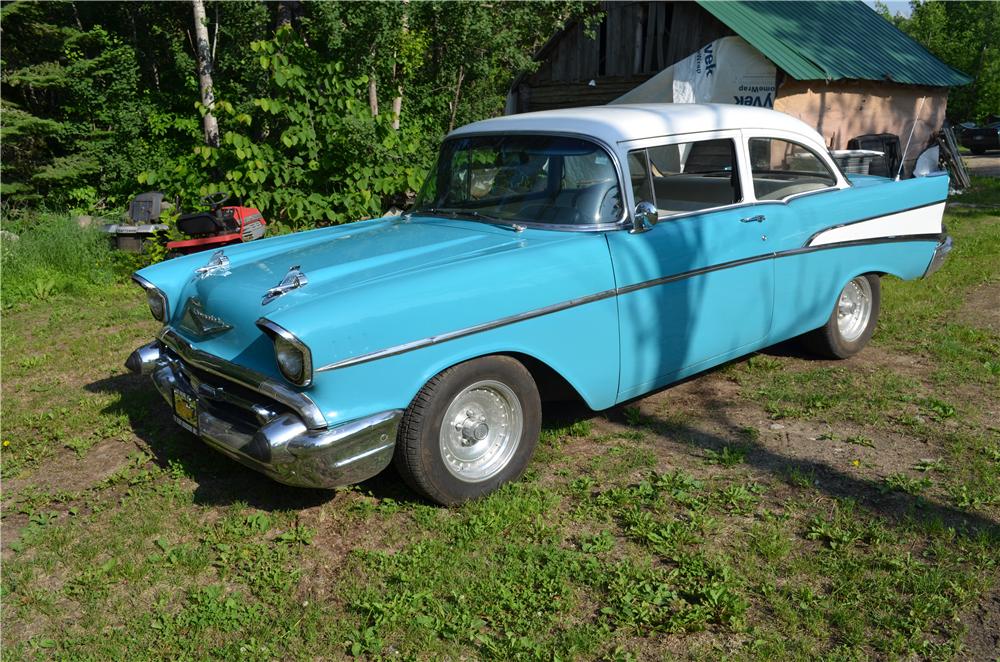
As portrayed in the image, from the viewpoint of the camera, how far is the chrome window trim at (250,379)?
3227 millimetres

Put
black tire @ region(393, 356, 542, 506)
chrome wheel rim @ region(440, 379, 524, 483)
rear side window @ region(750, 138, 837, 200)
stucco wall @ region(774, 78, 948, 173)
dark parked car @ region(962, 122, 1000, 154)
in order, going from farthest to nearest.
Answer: dark parked car @ region(962, 122, 1000, 154)
stucco wall @ region(774, 78, 948, 173)
rear side window @ region(750, 138, 837, 200)
chrome wheel rim @ region(440, 379, 524, 483)
black tire @ region(393, 356, 542, 506)

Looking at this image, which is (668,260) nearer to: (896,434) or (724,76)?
(896,434)

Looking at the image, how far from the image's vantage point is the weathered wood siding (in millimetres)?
13273

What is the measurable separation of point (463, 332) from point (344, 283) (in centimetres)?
57

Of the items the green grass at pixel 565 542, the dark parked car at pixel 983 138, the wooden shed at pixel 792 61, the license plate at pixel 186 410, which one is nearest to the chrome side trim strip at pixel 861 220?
the green grass at pixel 565 542

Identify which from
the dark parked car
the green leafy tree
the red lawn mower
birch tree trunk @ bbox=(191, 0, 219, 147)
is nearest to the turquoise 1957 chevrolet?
the red lawn mower

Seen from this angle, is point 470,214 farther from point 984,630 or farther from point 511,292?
point 984,630

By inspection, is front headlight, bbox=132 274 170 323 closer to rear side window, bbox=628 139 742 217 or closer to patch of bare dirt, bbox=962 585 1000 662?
rear side window, bbox=628 139 742 217

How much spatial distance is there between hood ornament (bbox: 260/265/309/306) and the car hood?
2 cm

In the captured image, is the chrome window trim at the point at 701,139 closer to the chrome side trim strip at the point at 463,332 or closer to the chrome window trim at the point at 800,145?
the chrome window trim at the point at 800,145

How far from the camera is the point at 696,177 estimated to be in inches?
190

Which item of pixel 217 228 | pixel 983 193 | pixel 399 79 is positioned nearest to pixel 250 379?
pixel 217 228

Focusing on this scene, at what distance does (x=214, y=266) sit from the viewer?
4.23 meters

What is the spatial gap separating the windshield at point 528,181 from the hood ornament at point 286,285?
3.90 feet
